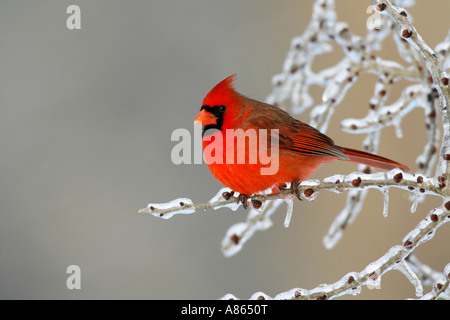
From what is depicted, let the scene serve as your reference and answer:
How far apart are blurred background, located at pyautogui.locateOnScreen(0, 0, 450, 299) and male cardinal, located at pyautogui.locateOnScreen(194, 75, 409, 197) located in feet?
4.52

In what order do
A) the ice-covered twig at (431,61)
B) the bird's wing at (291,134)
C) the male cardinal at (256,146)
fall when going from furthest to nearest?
the bird's wing at (291,134)
the male cardinal at (256,146)
the ice-covered twig at (431,61)

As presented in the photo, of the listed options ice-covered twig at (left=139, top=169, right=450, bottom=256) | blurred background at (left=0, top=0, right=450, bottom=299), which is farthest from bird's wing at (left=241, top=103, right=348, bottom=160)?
blurred background at (left=0, top=0, right=450, bottom=299)

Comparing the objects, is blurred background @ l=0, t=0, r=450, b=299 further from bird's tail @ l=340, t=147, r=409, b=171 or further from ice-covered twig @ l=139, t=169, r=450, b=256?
ice-covered twig @ l=139, t=169, r=450, b=256

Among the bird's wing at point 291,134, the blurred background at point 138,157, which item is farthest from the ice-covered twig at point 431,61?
the blurred background at point 138,157

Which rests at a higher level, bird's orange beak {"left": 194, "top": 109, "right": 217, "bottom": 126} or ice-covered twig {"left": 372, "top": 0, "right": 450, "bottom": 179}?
bird's orange beak {"left": 194, "top": 109, "right": 217, "bottom": 126}

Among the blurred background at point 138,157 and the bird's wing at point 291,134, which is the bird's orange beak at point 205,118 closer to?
the bird's wing at point 291,134

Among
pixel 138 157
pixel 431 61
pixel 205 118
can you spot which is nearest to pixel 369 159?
pixel 205 118

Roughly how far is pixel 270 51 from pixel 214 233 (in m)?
1.39

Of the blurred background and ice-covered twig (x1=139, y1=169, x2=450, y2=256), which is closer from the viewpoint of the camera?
ice-covered twig (x1=139, y1=169, x2=450, y2=256)

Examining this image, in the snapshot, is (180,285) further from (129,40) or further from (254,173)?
(254,173)

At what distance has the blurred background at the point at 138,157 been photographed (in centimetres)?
348

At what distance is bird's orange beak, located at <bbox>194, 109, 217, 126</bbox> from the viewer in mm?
1854

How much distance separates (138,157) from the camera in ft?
12.7

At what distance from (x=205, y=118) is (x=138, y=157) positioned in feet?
6.84
